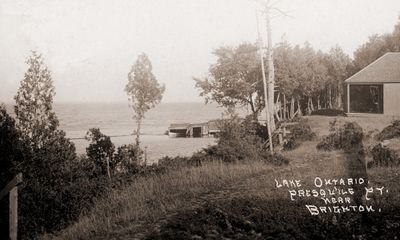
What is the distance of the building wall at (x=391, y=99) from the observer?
3566cm

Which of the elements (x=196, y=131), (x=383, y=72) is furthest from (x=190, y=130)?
(x=383, y=72)

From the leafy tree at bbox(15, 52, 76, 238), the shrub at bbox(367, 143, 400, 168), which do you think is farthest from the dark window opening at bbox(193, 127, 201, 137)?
the shrub at bbox(367, 143, 400, 168)

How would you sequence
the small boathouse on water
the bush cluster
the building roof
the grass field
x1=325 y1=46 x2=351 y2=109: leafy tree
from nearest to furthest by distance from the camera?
the grass field, the bush cluster, the building roof, x1=325 y1=46 x2=351 y2=109: leafy tree, the small boathouse on water

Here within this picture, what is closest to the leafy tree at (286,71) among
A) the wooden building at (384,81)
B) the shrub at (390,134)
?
the wooden building at (384,81)

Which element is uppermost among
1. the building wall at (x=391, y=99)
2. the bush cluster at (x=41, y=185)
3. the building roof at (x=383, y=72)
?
the building roof at (x=383, y=72)

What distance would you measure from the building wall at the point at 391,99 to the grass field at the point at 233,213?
25.0 metres

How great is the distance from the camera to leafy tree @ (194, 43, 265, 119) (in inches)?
1642

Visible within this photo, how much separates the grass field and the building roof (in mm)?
25918

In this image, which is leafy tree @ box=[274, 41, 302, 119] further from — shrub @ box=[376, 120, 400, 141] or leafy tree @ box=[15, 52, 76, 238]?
leafy tree @ box=[15, 52, 76, 238]

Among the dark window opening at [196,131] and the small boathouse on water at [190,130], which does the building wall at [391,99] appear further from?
the dark window opening at [196,131]

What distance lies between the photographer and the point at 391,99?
→ 35875 mm

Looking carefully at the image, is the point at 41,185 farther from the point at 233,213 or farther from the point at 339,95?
the point at 339,95

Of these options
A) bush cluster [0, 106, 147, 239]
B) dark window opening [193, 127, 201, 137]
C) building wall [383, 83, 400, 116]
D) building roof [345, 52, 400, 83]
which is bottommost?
dark window opening [193, 127, 201, 137]

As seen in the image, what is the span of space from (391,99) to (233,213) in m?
32.3
